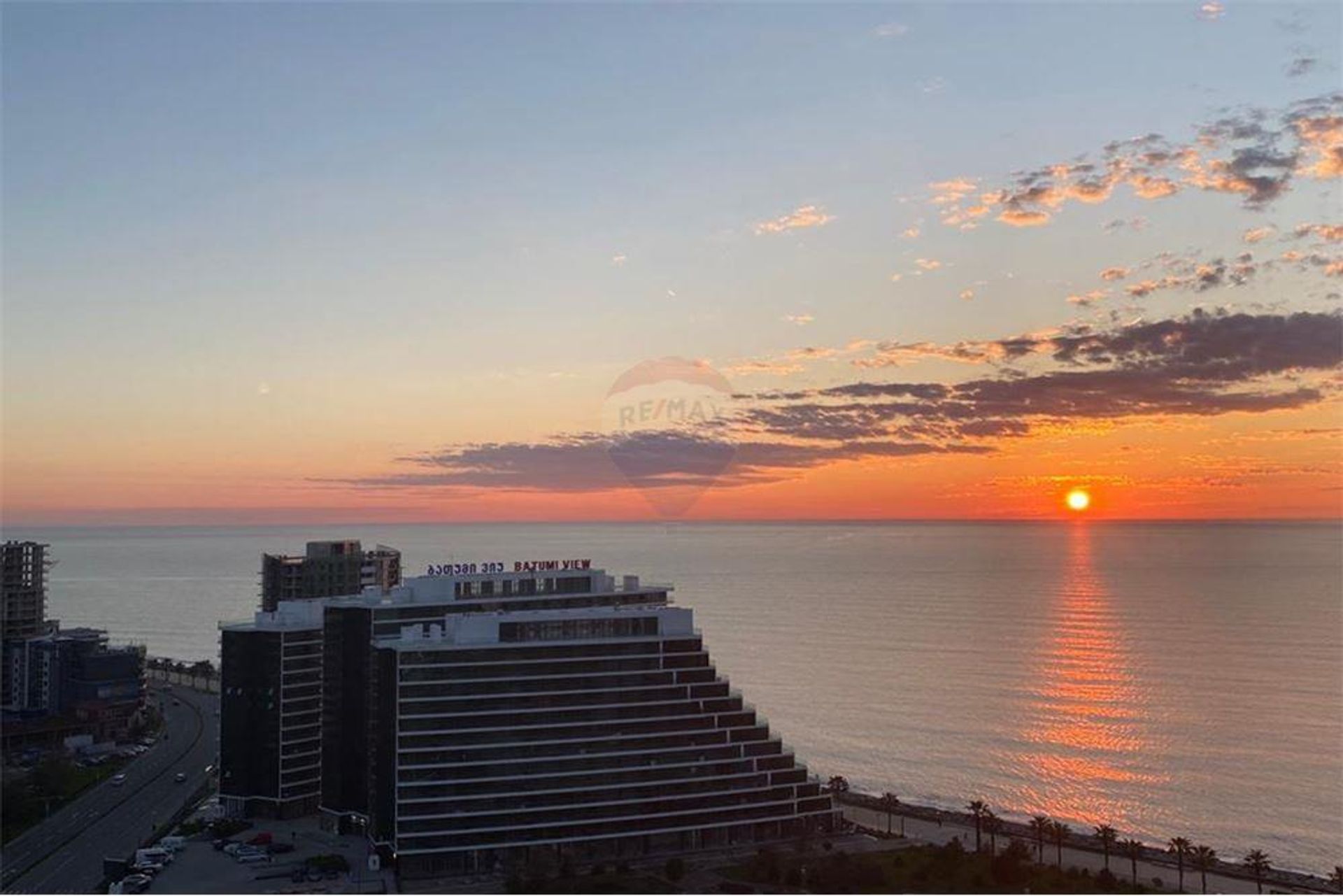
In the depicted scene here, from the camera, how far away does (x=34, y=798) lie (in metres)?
97.0

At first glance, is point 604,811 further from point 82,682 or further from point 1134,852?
point 82,682

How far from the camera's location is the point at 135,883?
237ft

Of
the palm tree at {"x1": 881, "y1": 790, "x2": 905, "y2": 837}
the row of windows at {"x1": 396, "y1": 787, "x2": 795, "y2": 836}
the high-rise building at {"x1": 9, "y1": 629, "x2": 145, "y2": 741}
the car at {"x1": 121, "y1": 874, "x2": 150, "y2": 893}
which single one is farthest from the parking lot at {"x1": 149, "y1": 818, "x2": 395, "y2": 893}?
the high-rise building at {"x1": 9, "y1": 629, "x2": 145, "y2": 741}

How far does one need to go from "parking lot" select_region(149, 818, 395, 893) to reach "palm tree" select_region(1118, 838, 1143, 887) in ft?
147

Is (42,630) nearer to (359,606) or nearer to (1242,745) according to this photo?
(359,606)

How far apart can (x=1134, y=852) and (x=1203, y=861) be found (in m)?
3.92

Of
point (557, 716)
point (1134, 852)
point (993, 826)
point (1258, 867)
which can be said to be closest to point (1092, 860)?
point (1134, 852)

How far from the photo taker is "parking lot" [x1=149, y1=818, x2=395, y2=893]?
2822 inches

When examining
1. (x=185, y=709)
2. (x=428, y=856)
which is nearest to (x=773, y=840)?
(x=428, y=856)

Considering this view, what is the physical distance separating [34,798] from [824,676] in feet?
314

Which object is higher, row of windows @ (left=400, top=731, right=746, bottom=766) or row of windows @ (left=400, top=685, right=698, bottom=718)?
row of windows @ (left=400, top=685, right=698, bottom=718)

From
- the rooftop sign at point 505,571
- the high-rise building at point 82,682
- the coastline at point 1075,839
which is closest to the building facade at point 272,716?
the rooftop sign at point 505,571

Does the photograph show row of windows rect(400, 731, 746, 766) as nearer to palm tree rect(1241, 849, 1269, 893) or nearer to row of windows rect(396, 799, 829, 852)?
row of windows rect(396, 799, 829, 852)

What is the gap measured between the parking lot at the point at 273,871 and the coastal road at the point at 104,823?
5767 mm
